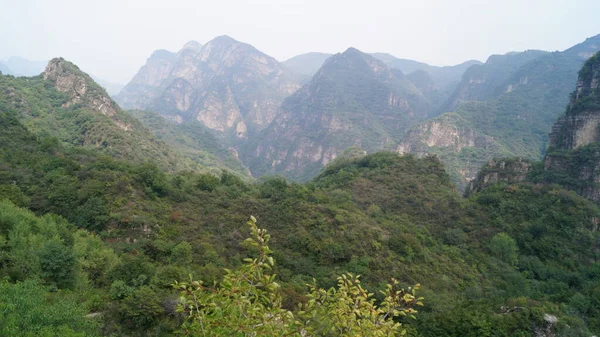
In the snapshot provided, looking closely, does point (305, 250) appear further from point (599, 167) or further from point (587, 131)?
point (587, 131)

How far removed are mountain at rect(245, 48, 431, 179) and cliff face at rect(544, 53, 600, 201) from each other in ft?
273

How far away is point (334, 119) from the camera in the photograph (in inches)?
6048

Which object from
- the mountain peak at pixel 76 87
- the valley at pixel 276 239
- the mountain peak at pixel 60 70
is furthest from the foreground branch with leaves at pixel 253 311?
the mountain peak at pixel 60 70

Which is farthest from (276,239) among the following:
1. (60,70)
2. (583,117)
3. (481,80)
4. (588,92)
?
(481,80)

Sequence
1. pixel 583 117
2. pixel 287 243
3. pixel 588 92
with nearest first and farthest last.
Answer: pixel 287 243, pixel 583 117, pixel 588 92

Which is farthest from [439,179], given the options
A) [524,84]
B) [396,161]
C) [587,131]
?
[524,84]

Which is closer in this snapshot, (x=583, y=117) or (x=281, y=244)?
(x=281, y=244)

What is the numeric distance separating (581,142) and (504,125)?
68.2 metres

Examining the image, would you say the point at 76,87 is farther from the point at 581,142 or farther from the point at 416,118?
the point at 416,118

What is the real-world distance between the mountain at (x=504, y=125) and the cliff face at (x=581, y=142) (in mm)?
33320

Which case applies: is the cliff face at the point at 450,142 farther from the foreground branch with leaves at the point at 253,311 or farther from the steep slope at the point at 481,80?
the foreground branch with leaves at the point at 253,311

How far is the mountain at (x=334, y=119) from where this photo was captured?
14412cm

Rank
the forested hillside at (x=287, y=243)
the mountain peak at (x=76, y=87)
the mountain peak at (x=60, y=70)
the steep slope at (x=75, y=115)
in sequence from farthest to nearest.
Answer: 1. the mountain peak at (x=60, y=70)
2. the mountain peak at (x=76, y=87)
3. the steep slope at (x=75, y=115)
4. the forested hillside at (x=287, y=243)

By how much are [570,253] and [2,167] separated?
45685 mm
